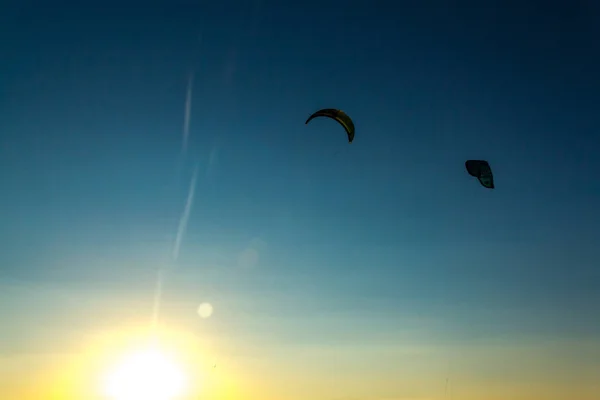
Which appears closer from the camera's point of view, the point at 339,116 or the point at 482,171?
the point at 482,171

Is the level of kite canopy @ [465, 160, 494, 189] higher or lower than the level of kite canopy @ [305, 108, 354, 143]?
lower

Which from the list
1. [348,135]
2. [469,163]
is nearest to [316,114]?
[348,135]

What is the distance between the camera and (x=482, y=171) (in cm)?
5434

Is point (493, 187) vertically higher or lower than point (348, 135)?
lower

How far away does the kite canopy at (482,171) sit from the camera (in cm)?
5372

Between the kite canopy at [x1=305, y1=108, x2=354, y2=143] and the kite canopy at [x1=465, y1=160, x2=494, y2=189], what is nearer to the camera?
the kite canopy at [x1=465, y1=160, x2=494, y2=189]

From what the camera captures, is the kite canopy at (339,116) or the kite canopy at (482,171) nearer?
the kite canopy at (482,171)

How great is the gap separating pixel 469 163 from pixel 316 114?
14.2 meters

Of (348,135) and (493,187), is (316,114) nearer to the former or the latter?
(348,135)

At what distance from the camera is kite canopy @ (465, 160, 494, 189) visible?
5372 cm

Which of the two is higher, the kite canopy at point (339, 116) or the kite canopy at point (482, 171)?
the kite canopy at point (339, 116)

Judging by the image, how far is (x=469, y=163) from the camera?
55.1 m

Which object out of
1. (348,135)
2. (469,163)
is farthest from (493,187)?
(348,135)

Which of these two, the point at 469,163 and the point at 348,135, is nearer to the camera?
the point at 469,163
